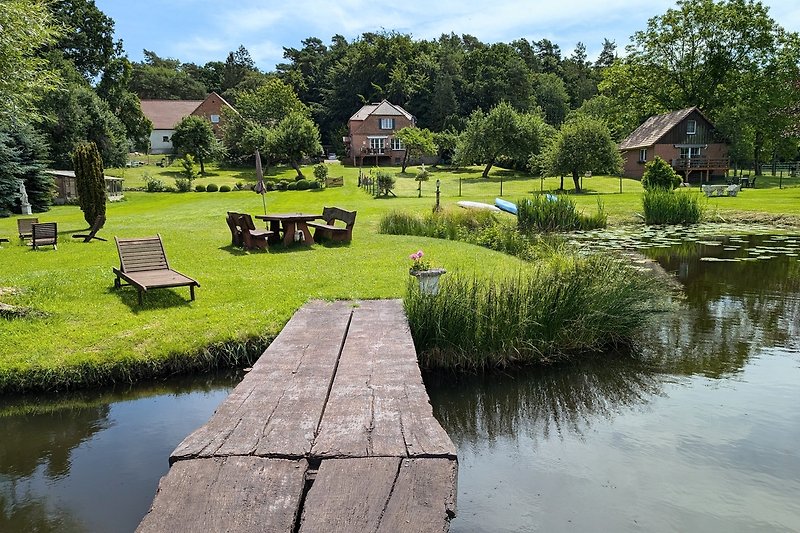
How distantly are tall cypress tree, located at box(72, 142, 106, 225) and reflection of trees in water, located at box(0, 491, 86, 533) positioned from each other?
14254mm

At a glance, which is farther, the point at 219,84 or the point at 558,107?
the point at 219,84

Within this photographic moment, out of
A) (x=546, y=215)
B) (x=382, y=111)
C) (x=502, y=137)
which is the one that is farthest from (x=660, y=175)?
(x=382, y=111)

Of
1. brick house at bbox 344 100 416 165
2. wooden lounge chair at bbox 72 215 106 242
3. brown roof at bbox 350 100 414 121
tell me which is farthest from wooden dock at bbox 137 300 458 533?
brown roof at bbox 350 100 414 121

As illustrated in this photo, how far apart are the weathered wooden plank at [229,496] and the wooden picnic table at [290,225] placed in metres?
11.3

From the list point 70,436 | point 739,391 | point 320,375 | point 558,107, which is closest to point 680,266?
point 739,391

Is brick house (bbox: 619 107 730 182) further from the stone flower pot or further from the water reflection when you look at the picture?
the water reflection

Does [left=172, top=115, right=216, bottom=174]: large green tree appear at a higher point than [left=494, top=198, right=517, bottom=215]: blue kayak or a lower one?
higher

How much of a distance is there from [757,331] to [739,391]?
2885 mm

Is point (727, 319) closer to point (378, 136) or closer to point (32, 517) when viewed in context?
point (32, 517)

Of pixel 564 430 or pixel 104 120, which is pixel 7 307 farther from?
pixel 104 120

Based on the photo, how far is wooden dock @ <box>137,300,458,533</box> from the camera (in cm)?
333

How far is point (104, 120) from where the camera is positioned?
47.7 metres

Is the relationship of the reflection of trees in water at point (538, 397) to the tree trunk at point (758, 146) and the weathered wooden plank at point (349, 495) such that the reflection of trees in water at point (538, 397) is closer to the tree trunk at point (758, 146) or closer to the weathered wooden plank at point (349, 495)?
the weathered wooden plank at point (349, 495)

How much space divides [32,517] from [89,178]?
48.4 ft
